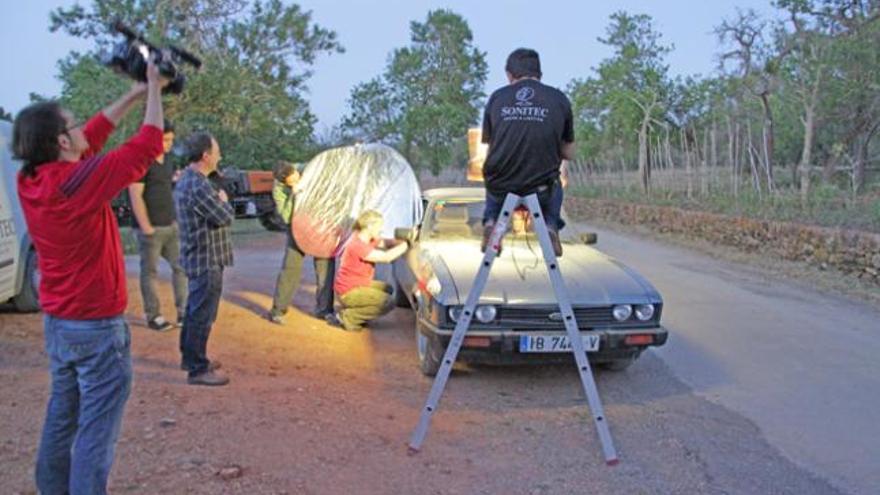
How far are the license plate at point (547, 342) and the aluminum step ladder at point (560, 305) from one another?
123 cm

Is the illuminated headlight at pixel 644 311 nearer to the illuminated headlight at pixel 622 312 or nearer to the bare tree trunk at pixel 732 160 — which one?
the illuminated headlight at pixel 622 312

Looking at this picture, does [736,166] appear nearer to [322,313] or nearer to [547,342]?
[322,313]

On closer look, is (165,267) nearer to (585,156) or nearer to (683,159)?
(683,159)

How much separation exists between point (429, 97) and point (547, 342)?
38.1 metres

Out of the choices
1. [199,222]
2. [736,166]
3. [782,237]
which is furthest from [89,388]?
[736,166]

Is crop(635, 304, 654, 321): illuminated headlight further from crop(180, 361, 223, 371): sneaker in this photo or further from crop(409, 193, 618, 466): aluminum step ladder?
crop(180, 361, 223, 371): sneaker

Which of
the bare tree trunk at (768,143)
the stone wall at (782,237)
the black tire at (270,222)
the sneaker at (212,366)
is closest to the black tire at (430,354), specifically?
the sneaker at (212,366)

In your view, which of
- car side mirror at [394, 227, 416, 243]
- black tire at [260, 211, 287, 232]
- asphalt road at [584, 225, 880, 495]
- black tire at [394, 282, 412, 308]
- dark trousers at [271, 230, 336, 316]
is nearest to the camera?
asphalt road at [584, 225, 880, 495]

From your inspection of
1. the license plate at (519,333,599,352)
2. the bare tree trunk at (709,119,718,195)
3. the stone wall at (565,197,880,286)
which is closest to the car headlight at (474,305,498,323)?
the license plate at (519,333,599,352)

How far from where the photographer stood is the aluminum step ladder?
14.4ft

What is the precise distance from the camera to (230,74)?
21109 millimetres

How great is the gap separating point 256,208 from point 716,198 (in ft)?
40.6

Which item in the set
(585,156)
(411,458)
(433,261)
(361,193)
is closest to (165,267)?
(361,193)

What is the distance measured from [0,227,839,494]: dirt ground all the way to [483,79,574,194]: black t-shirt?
5.16 feet
